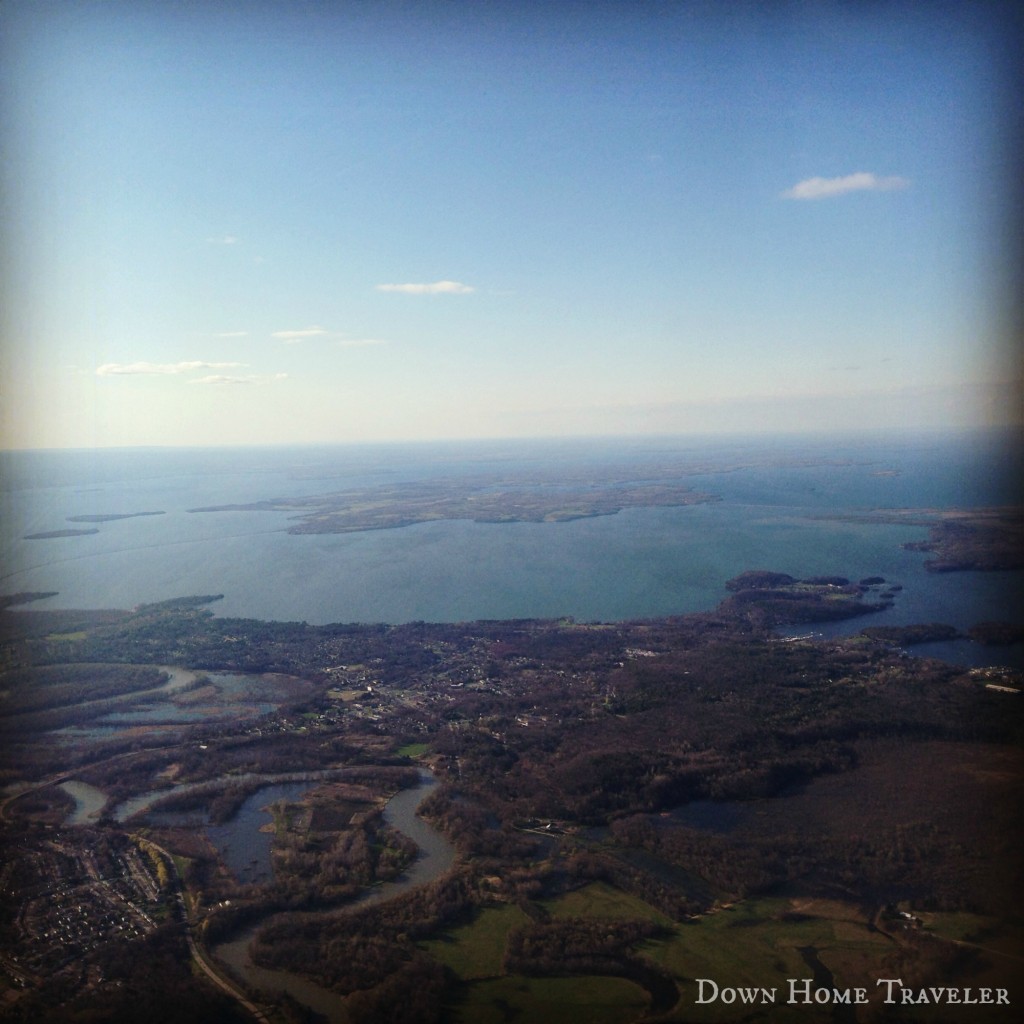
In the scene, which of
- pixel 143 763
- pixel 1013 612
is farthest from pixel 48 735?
pixel 1013 612

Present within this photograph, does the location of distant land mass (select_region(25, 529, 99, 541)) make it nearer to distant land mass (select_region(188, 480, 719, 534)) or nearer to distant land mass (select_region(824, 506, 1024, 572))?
distant land mass (select_region(188, 480, 719, 534))

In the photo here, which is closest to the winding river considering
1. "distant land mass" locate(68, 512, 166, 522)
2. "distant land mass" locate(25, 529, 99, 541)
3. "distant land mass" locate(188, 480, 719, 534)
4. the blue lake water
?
the blue lake water

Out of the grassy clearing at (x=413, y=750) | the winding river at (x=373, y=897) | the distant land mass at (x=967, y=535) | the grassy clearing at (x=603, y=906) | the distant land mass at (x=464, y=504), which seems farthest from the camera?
the distant land mass at (x=464, y=504)

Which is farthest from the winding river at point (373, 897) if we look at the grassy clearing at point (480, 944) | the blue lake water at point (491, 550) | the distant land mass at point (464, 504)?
the distant land mass at point (464, 504)

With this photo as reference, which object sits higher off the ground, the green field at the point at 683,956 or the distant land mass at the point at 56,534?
the distant land mass at the point at 56,534

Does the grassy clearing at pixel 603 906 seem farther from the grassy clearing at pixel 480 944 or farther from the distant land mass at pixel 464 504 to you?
the distant land mass at pixel 464 504

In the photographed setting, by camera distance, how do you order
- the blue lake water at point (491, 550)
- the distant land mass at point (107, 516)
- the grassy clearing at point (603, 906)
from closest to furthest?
the grassy clearing at point (603, 906) < the blue lake water at point (491, 550) < the distant land mass at point (107, 516)
